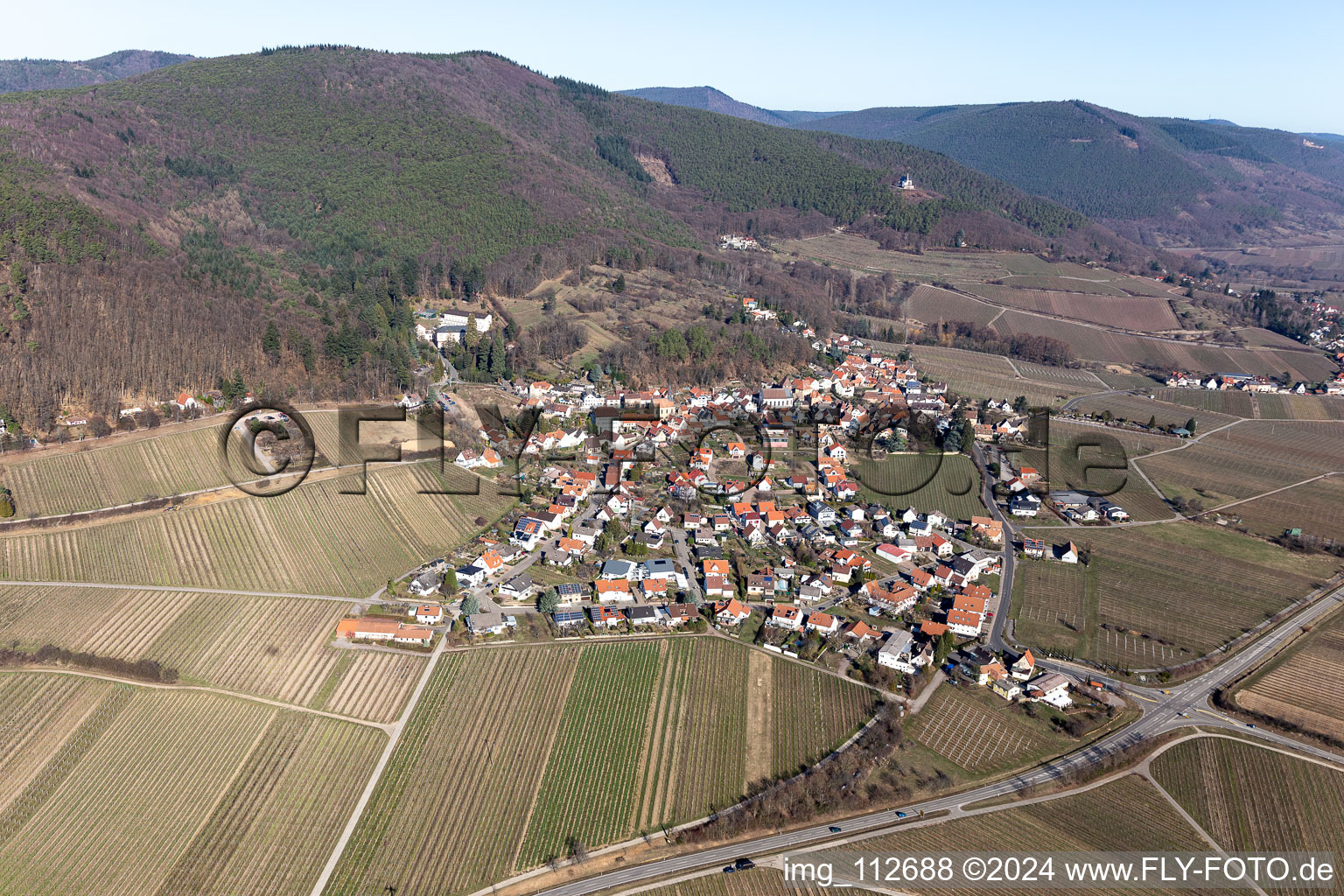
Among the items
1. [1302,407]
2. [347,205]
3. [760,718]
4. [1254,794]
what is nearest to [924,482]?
[760,718]

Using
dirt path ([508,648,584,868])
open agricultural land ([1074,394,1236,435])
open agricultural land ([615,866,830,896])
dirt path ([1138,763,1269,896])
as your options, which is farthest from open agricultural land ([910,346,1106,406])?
open agricultural land ([615,866,830,896])

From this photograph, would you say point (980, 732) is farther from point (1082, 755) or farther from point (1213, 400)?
point (1213, 400)

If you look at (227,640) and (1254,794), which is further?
(227,640)

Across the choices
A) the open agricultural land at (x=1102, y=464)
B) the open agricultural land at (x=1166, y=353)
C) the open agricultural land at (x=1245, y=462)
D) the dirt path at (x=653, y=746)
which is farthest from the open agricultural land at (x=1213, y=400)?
the dirt path at (x=653, y=746)

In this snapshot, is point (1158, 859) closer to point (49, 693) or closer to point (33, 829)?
point (33, 829)

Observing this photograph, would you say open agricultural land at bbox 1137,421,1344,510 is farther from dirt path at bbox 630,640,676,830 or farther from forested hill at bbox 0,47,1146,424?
forested hill at bbox 0,47,1146,424

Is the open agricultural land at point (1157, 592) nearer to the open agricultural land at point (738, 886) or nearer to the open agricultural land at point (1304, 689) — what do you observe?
the open agricultural land at point (1304, 689)

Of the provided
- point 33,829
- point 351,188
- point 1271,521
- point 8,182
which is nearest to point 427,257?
point 351,188
